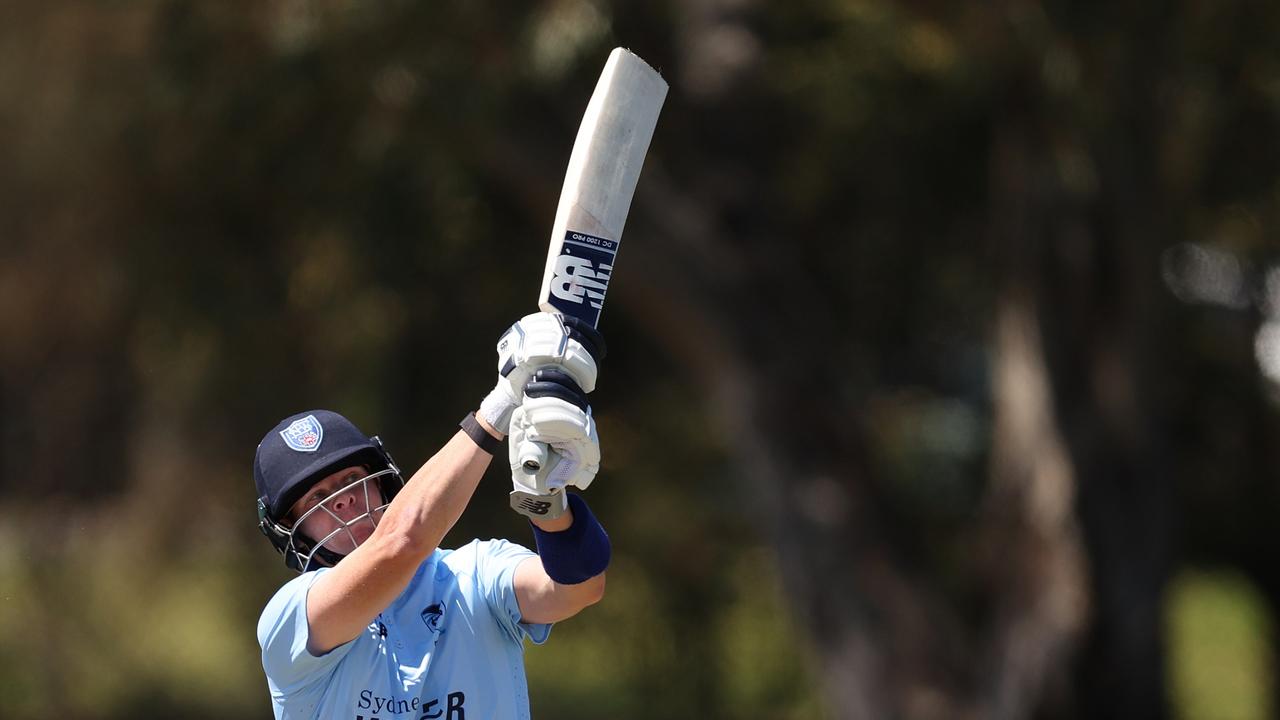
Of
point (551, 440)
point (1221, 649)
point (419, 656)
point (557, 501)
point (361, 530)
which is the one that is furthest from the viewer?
point (1221, 649)

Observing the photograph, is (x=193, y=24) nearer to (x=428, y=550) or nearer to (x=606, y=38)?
(x=606, y=38)

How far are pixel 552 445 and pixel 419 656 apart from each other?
1.85ft

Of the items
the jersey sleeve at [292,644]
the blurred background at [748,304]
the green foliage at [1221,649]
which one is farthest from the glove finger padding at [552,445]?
the green foliage at [1221,649]

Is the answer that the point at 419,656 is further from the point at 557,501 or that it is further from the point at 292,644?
the point at 557,501

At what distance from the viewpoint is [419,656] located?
3.04 meters

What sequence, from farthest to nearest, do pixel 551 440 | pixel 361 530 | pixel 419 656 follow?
1. pixel 361 530
2. pixel 419 656
3. pixel 551 440

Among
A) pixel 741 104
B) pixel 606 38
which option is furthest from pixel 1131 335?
pixel 606 38

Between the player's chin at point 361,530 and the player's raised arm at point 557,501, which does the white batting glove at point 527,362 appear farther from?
the player's chin at point 361,530

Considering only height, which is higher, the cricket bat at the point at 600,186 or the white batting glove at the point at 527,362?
the cricket bat at the point at 600,186

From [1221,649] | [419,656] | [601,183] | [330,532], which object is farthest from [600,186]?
[1221,649]

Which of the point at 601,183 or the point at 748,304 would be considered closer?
the point at 601,183

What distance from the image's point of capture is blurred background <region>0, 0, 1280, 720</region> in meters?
8.70

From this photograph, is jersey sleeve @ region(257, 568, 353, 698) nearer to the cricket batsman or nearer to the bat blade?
the cricket batsman

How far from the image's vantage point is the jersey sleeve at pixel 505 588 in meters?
3.12
